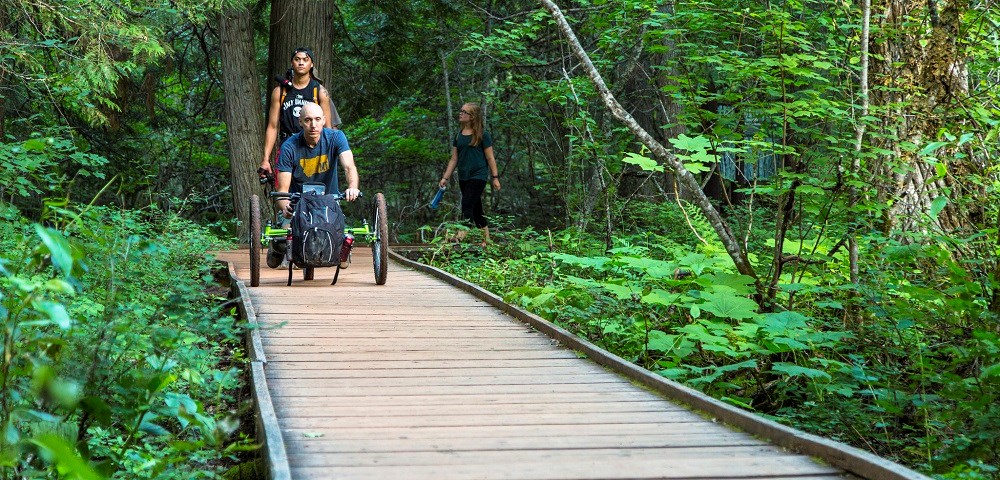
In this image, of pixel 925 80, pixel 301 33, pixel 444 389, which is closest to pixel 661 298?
pixel 444 389

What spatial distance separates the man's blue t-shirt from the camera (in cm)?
918

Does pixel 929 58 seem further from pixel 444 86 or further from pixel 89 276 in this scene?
pixel 444 86

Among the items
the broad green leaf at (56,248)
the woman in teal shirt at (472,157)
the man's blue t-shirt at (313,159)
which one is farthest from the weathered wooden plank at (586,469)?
the woman in teal shirt at (472,157)

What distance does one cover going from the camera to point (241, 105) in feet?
50.6

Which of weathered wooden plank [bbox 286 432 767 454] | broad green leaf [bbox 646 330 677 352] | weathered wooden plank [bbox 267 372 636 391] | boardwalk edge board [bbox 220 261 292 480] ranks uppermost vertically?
boardwalk edge board [bbox 220 261 292 480]

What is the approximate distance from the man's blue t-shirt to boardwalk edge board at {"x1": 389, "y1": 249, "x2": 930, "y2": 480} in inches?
108

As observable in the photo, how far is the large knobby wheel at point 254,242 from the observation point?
8953 millimetres

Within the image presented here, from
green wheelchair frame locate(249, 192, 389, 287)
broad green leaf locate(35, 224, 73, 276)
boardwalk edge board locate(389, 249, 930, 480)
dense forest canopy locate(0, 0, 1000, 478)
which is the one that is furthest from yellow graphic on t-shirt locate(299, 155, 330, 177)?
broad green leaf locate(35, 224, 73, 276)

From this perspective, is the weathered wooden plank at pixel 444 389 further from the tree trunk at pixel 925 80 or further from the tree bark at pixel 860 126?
the tree trunk at pixel 925 80

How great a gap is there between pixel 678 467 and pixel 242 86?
41.9 feet

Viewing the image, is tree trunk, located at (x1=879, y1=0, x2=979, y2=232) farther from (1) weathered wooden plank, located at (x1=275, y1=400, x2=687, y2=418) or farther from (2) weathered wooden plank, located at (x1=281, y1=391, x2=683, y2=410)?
(1) weathered wooden plank, located at (x1=275, y1=400, x2=687, y2=418)

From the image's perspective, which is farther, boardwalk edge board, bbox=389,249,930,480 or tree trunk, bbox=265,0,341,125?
tree trunk, bbox=265,0,341,125

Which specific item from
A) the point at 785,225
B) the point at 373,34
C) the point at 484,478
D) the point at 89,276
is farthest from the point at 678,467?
the point at 373,34

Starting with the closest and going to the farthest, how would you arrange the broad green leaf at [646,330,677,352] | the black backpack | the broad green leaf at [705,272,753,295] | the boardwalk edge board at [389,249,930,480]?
the boardwalk edge board at [389,249,930,480] < the broad green leaf at [646,330,677,352] < the broad green leaf at [705,272,753,295] < the black backpack
